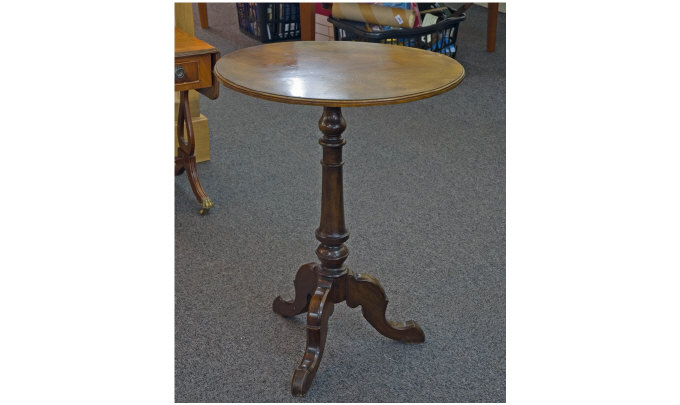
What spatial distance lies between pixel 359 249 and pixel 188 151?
0.78m

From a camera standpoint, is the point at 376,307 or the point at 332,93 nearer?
the point at 332,93

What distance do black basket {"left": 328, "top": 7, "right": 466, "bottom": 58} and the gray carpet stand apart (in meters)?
0.43

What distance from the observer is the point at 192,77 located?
2.37m

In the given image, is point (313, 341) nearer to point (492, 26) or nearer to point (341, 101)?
point (341, 101)

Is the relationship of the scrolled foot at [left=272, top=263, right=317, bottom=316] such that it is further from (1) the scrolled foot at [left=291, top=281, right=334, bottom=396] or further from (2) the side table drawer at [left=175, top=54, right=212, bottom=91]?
(2) the side table drawer at [left=175, top=54, right=212, bottom=91]

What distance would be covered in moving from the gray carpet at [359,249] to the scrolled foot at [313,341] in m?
0.04

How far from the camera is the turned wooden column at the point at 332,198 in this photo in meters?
1.59

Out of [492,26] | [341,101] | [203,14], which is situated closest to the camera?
[341,101]

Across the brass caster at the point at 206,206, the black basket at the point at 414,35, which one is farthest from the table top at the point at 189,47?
the black basket at the point at 414,35

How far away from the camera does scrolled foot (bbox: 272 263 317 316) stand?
6.03 feet

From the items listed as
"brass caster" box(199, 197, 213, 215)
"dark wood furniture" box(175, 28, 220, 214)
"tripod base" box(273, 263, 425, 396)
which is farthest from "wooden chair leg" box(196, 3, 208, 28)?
"tripod base" box(273, 263, 425, 396)

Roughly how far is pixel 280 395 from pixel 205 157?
5.21ft

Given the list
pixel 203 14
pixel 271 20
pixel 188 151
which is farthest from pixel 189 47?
pixel 203 14

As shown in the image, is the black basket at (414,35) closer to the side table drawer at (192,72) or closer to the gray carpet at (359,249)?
the gray carpet at (359,249)
